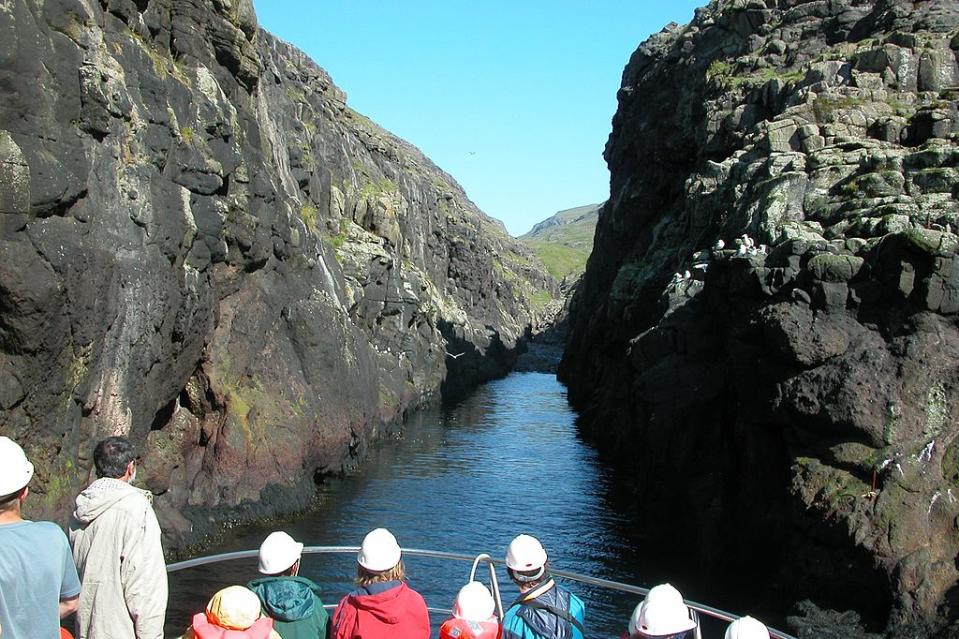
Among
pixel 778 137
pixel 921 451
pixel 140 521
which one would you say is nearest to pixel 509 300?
pixel 778 137

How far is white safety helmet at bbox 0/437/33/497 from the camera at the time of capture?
5797mm

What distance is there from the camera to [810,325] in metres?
26.1

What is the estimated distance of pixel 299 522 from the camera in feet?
116

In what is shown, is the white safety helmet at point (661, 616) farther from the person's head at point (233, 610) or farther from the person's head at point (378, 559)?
the person's head at point (233, 610)

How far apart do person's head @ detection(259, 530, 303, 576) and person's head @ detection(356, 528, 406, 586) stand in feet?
1.78

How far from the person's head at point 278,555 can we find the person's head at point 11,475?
6.40 feet

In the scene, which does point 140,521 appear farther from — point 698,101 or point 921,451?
point 698,101

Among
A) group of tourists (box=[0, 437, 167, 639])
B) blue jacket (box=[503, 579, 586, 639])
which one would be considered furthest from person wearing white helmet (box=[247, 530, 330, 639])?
blue jacket (box=[503, 579, 586, 639])

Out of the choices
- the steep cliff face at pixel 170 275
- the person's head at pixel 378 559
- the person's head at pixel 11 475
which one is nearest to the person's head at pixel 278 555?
the person's head at pixel 378 559

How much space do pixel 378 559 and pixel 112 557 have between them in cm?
208

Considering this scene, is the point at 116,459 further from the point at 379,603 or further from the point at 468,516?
the point at 468,516

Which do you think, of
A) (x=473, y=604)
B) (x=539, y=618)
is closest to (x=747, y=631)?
(x=539, y=618)

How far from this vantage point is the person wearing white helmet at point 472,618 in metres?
6.73

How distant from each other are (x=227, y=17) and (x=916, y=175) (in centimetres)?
2841
